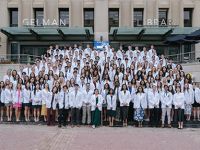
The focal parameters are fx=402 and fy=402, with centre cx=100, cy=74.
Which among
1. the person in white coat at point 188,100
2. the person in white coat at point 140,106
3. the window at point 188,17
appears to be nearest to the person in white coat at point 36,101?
the person in white coat at point 140,106

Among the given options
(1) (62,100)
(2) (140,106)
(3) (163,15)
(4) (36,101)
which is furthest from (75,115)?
(3) (163,15)

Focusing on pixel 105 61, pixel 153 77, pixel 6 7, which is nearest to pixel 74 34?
pixel 6 7

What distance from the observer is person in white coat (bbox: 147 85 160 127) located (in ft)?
61.1

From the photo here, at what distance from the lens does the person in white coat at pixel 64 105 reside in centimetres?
1853

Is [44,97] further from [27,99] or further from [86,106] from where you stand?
[86,106]

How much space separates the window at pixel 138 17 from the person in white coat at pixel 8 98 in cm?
2433

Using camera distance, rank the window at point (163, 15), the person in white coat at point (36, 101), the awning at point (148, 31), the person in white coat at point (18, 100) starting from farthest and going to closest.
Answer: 1. the window at point (163, 15)
2. the awning at point (148, 31)
3. the person in white coat at point (18, 100)
4. the person in white coat at point (36, 101)

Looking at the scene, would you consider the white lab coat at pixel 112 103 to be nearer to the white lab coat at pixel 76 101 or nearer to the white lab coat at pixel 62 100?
the white lab coat at pixel 76 101

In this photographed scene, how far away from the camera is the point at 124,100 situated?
18.7m

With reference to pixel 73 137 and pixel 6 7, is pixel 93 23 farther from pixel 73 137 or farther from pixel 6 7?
pixel 73 137

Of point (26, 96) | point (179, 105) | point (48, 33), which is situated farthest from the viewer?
point (48, 33)

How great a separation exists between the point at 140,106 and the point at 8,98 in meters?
6.31

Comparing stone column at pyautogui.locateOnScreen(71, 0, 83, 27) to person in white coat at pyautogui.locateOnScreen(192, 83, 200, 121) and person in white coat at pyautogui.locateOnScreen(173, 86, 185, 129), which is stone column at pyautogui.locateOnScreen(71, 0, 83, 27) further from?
person in white coat at pyautogui.locateOnScreen(173, 86, 185, 129)

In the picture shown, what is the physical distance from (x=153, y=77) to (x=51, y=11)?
77.7 ft
